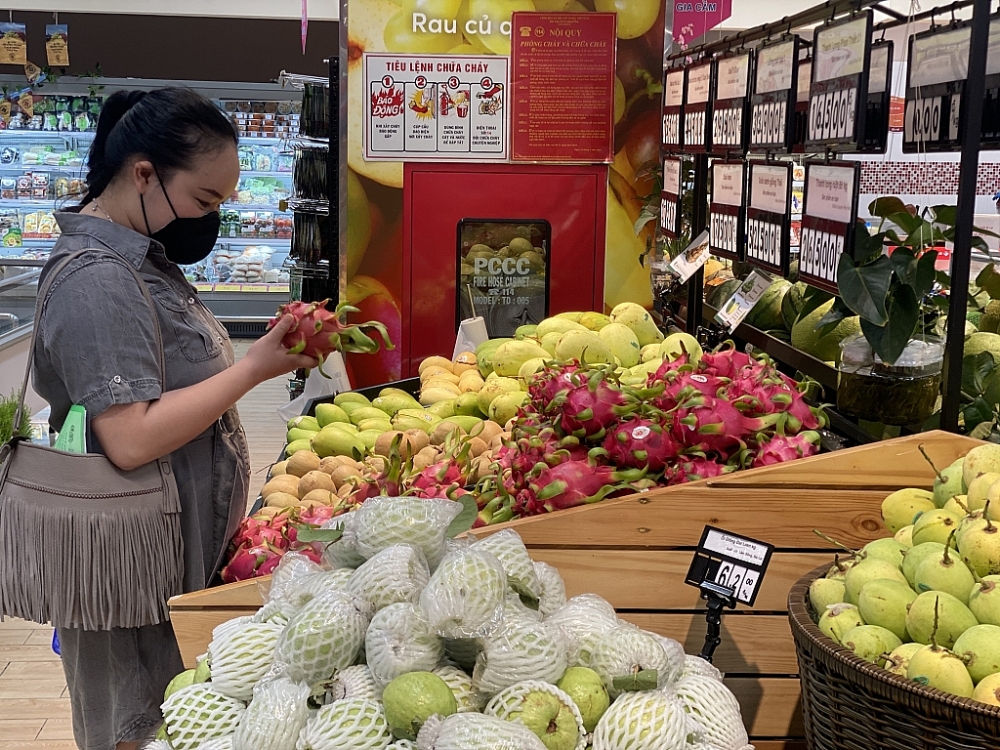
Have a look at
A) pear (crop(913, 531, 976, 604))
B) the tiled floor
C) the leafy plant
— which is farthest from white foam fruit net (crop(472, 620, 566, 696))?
the leafy plant

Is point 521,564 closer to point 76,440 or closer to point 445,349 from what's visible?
point 76,440

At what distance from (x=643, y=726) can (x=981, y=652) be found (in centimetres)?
41

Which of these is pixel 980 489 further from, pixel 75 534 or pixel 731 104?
pixel 731 104

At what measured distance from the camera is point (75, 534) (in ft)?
6.29

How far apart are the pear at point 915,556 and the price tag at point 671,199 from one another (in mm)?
2503

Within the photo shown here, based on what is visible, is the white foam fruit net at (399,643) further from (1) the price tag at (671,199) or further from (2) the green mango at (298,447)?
(1) the price tag at (671,199)

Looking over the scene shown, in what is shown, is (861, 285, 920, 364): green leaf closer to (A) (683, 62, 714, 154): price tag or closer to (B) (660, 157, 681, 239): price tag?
(A) (683, 62, 714, 154): price tag

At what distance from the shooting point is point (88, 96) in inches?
367

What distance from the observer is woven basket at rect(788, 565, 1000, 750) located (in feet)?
3.69

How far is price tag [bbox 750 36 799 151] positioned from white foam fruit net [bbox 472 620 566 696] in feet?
5.89

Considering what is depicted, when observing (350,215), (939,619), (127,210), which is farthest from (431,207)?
(939,619)

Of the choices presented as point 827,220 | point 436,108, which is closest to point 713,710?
point 827,220

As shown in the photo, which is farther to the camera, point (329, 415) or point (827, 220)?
point (329, 415)

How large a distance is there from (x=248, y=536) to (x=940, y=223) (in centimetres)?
157
